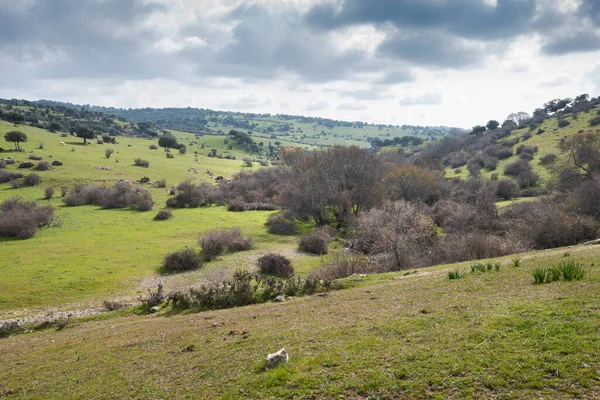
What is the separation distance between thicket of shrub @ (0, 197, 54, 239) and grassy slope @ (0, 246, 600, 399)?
1104 inches

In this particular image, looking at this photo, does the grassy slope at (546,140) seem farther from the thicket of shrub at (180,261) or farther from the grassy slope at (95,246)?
the thicket of shrub at (180,261)

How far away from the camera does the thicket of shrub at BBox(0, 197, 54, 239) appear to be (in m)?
37.8

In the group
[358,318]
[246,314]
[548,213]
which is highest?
[548,213]

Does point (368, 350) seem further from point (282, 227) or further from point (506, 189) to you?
point (506, 189)

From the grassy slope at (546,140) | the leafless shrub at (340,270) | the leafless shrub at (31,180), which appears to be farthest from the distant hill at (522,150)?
the leafless shrub at (31,180)

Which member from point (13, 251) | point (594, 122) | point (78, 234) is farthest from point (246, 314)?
point (594, 122)

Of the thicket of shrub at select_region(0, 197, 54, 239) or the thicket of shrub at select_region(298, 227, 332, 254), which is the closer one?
the thicket of shrub at select_region(0, 197, 54, 239)

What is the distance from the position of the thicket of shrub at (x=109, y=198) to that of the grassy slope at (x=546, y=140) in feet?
194

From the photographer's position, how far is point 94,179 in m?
68.9

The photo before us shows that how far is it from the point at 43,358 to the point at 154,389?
24.0 feet

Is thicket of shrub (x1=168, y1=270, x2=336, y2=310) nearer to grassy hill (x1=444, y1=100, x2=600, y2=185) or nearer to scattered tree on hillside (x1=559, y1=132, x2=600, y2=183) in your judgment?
scattered tree on hillside (x1=559, y1=132, x2=600, y2=183)

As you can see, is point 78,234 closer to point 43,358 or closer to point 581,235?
point 43,358

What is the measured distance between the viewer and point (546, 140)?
271 feet

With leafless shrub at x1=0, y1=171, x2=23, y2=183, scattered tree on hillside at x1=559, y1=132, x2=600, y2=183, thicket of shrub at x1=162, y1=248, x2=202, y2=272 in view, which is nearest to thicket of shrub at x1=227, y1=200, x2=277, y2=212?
thicket of shrub at x1=162, y1=248, x2=202, y2=272
